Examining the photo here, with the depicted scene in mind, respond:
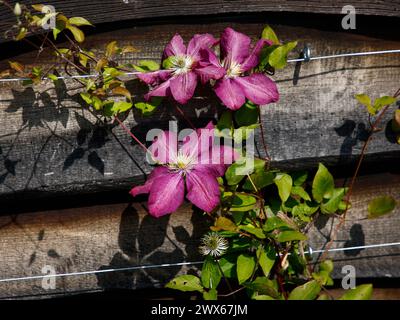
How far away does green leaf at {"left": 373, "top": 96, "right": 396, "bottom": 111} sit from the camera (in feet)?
2.77

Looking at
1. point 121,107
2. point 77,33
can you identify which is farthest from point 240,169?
point 77,33

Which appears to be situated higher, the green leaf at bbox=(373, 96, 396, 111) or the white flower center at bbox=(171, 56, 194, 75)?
the white flower center at bbox=(171, 56, 194, 75)

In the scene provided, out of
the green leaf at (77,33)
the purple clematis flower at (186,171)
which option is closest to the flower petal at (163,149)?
the purple clematis flower at (186,171)

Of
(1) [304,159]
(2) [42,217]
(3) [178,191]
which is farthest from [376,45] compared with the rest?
(2) [42,217]

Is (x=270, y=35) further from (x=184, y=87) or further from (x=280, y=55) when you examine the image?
(x=184, y=87)

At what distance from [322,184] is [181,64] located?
34 cm

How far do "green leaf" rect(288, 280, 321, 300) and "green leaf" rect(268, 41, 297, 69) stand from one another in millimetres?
390

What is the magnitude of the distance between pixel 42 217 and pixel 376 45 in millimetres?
723

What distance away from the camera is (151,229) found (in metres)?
0.92

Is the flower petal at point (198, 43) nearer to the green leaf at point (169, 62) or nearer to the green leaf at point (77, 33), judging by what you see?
the green leaf at point (169, 62)

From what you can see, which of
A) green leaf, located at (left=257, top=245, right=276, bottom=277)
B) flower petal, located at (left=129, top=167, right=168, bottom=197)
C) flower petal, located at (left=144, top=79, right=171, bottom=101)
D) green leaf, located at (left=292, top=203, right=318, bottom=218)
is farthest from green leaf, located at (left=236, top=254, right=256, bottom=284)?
flower petal, located at (left=144, top=79, right=171, bottom=101)

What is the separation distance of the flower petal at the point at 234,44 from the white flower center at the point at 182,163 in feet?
0.63

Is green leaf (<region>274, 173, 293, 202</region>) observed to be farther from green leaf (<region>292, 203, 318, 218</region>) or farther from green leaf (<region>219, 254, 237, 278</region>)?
green leaf (<region>219, 254, 237, 278</region>)
